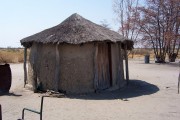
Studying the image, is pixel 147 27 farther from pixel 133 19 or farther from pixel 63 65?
pixel 63 65

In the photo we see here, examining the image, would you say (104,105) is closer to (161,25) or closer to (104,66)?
(104,66)

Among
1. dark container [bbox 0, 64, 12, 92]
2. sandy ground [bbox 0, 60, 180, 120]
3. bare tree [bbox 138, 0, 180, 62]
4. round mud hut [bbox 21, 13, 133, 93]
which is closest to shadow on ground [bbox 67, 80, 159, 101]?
sandy ground [bbox 0, 60, 180, 120]

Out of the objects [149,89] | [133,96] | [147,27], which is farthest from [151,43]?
[133,96]

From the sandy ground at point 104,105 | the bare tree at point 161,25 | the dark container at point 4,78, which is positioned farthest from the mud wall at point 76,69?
the bare tree at point 161,25

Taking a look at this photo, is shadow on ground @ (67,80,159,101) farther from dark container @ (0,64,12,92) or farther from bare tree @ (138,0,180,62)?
bare tree @ (138,0,180,62)

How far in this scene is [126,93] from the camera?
43.2 feet

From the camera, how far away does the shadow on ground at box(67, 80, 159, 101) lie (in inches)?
479

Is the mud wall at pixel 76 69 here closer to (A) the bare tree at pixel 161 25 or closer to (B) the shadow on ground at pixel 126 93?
(B) the shadow on ground at pixel 126 93

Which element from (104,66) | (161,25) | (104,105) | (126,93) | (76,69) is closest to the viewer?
(104,105)

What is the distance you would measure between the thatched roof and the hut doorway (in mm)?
606

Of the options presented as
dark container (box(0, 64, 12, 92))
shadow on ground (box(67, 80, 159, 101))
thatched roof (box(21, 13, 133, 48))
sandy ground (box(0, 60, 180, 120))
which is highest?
thatched roof (box(21, 13, 133, 48))

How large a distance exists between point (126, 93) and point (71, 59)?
8.24 ft

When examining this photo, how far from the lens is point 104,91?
13180mm

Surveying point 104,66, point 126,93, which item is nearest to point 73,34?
point 104,66
